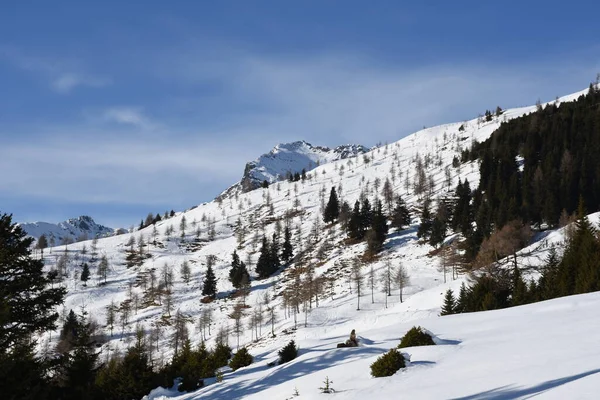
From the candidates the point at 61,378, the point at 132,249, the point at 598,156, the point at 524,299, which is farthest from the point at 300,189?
the point at 61,378

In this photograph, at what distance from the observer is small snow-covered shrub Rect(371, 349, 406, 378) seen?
13.4 m

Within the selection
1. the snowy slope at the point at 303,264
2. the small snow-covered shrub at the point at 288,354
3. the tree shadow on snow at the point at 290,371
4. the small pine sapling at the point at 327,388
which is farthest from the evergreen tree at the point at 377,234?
the small pine sapling at the point at 327,388

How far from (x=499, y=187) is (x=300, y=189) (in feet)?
355

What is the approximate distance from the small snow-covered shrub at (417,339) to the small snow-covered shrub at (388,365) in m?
3.42

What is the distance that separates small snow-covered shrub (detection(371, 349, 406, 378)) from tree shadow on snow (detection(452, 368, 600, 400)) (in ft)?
11.9

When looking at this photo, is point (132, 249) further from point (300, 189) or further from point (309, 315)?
point (309, 315)

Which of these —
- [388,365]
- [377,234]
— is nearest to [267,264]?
[377,234]

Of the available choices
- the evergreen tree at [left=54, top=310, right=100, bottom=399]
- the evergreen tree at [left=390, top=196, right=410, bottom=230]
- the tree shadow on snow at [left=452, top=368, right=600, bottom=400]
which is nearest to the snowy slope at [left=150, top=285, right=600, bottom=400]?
the tree shadow on snow at [left=452, top=368, right=600, bottom=400]

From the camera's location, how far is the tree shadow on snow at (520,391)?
29.8 ft

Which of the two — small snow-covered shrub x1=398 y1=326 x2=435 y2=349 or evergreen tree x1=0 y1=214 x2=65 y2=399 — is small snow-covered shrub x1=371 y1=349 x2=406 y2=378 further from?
evergreen tree x1=0 y1=214 x2=65 y2=399

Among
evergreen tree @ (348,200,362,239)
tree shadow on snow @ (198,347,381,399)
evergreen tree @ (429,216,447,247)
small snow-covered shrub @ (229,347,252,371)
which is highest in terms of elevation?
evergreen tree @ (348,200,362,239)

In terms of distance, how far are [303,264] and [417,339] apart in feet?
303

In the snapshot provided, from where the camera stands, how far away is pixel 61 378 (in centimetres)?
1959

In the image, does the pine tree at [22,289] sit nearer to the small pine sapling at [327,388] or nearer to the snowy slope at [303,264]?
the snowy slope at [303,264]
